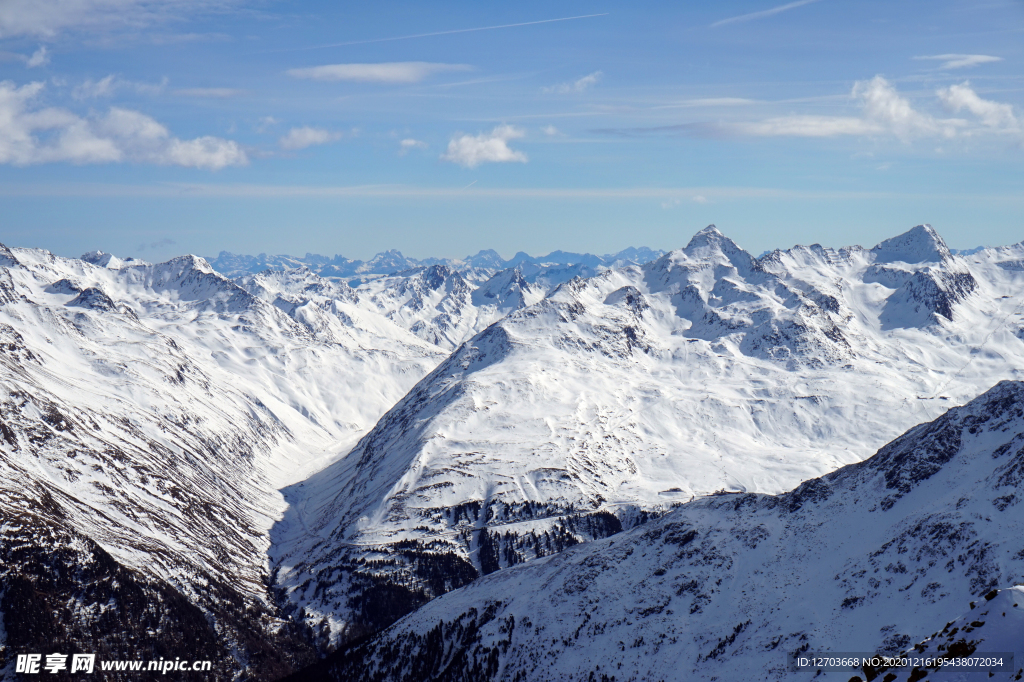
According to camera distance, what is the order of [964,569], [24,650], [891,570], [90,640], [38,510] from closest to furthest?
[964,569] → [891,570] → [24,650] → [90,640] → [38,510]

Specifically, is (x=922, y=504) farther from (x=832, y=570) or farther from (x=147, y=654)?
(x=147, y=654)

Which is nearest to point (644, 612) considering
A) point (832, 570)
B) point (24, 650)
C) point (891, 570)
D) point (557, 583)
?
point (557, 583)

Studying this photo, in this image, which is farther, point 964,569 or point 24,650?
point 24,650

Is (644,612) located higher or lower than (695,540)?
lower

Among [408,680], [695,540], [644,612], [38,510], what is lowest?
[408,680]

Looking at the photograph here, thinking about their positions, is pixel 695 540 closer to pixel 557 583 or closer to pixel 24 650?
pixel 557 583

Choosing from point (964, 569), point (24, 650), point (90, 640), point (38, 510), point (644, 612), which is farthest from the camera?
point (38, 510)

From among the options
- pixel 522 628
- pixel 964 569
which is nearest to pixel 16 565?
pixel 522 628
